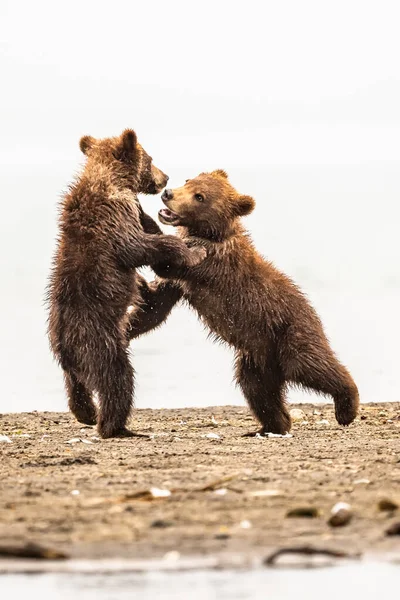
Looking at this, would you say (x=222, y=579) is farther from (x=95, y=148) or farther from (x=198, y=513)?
(x=95, y=148)

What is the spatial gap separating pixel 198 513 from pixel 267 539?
1.94 ft

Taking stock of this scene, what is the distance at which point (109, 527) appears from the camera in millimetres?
5676

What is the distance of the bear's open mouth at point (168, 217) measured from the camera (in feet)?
33.9

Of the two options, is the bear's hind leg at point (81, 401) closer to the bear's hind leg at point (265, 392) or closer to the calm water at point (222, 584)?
the bear's hind leg at point (265, 392)

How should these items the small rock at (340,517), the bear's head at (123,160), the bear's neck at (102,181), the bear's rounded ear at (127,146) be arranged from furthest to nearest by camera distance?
the bear's rounded ear at (127,146)
the bear's head at (123,160)
the bear's neck at (102,181)
the small rock at (340,517)

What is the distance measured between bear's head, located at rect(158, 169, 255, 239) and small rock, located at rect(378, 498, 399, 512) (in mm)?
4638

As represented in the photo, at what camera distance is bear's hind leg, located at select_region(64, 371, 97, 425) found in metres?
9.91

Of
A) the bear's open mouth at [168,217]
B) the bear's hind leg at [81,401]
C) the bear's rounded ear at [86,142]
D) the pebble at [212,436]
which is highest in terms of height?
the bear's rounded ear at [86,142]

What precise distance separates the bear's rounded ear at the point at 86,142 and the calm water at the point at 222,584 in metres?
5.90

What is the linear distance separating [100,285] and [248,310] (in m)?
1.16

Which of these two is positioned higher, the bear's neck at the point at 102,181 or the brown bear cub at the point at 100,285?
the bear's neck at the point at 102,181

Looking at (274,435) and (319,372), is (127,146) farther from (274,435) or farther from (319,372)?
(274,435)

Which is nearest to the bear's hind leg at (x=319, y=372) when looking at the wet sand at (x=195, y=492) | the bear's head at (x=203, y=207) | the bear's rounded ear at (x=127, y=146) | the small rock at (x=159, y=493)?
the wet sand at (x=195, y=492)

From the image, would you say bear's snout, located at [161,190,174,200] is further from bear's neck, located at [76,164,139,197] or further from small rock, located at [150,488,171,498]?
small rock, located at [150,488,171,498]
